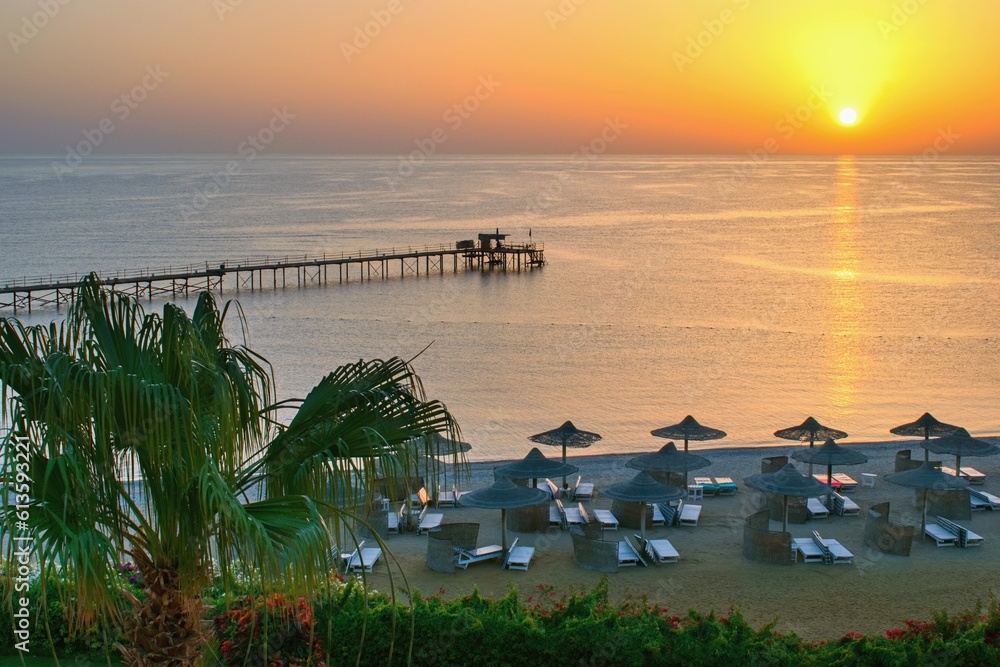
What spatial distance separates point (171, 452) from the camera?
536 centimetres

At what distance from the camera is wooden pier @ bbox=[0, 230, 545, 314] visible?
5670 centimetres

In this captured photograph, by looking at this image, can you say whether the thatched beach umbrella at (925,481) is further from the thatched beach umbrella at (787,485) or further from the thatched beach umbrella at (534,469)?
the thatched beach umbrella at (534,469)

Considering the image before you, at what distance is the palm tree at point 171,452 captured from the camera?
5.03m

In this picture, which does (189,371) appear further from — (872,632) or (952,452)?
(952,452)

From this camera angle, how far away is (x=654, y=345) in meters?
41.8

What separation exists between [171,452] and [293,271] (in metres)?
66.8

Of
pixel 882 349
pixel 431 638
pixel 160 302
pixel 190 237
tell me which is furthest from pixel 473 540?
pixel 190 237

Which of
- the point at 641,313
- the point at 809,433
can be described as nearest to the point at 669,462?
the point at 809,433

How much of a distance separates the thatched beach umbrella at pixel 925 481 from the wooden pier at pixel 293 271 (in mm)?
45038

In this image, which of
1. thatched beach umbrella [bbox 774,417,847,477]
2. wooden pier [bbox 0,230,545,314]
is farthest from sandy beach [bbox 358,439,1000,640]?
wooden pier [bbox 0,230,545,314]

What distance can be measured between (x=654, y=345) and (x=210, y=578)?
3677 cm

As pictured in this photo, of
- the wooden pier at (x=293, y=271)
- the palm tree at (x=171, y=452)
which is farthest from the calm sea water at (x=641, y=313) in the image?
the palm tree at (x=171, y=452)

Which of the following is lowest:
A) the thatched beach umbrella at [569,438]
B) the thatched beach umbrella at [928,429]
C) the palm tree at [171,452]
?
the thatched beach umbrella at [569,438]

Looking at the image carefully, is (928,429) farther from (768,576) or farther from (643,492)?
(643,492)
